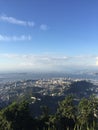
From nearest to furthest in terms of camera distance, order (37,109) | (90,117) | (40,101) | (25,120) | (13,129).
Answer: (13,129) → (25,120) → (90,117) → (37,109) → (40,101)

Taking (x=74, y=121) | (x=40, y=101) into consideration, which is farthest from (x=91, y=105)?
(x=40, y=101)

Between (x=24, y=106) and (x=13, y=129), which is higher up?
(x=24, y=106)

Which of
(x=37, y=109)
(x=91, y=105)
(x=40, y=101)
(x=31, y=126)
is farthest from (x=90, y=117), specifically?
(x=40, y=101)

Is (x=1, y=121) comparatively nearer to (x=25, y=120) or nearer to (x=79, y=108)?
(x=25, y=120)

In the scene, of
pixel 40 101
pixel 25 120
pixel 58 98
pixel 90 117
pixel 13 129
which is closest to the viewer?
pixel 13 129

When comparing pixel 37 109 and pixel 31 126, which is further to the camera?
pixel 37 109

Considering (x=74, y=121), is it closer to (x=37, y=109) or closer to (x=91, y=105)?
(x=91, y=105)
